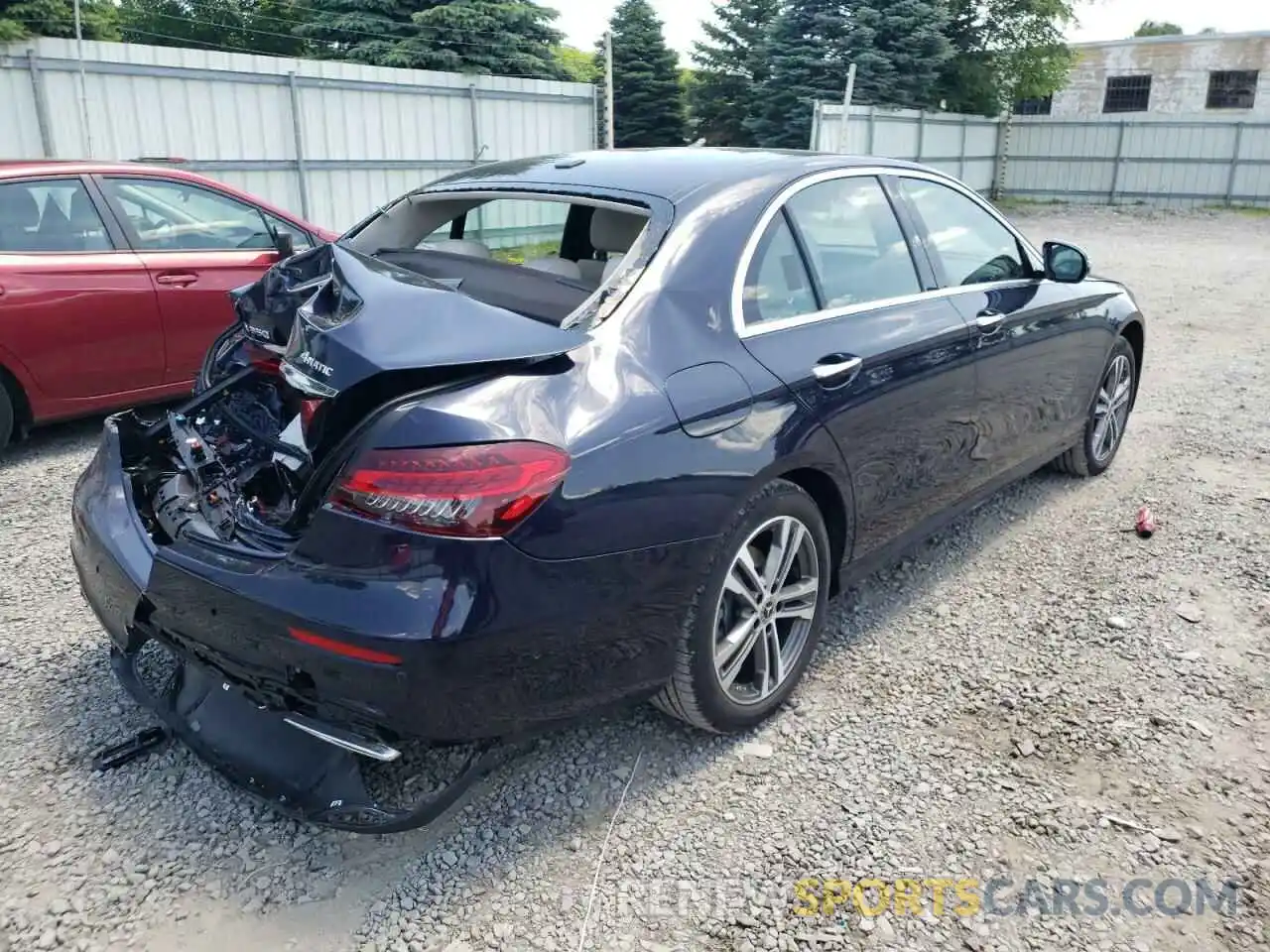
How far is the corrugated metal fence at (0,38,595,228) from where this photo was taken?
1009 cm

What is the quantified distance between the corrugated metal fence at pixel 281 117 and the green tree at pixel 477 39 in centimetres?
503

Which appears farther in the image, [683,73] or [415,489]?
[683,73]

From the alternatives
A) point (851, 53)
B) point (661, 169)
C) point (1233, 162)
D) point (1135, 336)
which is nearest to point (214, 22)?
point (851, 53)

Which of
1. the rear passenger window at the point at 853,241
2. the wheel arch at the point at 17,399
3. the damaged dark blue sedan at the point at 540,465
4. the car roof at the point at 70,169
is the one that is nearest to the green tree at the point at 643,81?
the car roof at the point at 70,169

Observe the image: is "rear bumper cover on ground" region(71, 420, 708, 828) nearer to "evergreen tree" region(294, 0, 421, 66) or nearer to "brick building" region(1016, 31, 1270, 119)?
"evergreen tree" region(294, 0, 421, 66)

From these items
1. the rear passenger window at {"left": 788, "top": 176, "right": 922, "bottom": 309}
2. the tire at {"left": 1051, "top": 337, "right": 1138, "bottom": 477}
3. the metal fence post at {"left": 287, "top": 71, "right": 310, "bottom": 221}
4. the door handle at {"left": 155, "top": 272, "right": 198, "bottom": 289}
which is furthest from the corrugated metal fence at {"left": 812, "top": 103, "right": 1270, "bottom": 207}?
the rear passenger window at {"left": 788, "top": 176, "right": 922, "bottom": 309}

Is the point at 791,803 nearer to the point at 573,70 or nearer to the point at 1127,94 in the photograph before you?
the point at 573,70

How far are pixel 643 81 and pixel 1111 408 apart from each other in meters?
24.5

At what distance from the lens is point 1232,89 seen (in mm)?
34438

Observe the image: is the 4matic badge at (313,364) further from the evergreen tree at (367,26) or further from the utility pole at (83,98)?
the evergreen tree at (367,26)

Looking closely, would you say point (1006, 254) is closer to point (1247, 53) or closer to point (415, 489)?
point (415, 489)

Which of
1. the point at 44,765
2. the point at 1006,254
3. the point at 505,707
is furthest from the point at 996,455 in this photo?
the point at 44,765

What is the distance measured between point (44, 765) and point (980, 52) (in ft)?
97.2

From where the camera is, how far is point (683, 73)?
30578 mm
